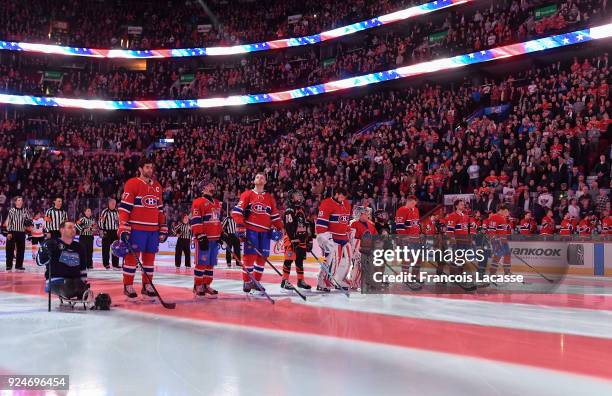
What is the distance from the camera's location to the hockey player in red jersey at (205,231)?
905cm

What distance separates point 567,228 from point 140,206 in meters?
11.3

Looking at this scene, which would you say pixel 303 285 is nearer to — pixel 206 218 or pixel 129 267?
pixel 206 218

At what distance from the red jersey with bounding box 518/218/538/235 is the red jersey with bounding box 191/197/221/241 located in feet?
29.8

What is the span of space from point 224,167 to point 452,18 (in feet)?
48.6

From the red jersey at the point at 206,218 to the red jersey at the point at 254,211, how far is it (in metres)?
0.32

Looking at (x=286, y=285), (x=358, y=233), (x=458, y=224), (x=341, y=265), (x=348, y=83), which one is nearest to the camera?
(x=286, y=285)

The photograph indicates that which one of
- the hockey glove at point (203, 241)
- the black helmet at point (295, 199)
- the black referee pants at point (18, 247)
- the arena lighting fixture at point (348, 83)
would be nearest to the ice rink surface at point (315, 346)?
the hockey glove at point (203, 241)

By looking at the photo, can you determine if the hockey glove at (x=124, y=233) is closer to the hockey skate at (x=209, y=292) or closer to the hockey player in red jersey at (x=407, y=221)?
the hockey skate at (x=209, y=292)

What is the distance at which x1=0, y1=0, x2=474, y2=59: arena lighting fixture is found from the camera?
3225 cm

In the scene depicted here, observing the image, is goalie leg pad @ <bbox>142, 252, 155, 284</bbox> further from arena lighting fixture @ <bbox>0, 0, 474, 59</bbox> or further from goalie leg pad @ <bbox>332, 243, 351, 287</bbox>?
arena lighting fixture @ <bbox>0, 0, 474, 59</bbox>

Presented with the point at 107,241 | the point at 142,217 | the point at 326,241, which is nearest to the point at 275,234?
the point at 326,241

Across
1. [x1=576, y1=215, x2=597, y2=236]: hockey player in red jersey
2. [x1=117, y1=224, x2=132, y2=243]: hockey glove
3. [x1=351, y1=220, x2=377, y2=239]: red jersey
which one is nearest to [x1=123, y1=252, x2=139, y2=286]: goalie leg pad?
[x1=117, y1=224, x2=132, y2=243]: hockey glove

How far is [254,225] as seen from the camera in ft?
31.4

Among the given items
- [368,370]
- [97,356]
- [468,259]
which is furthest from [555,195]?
[97,356]
